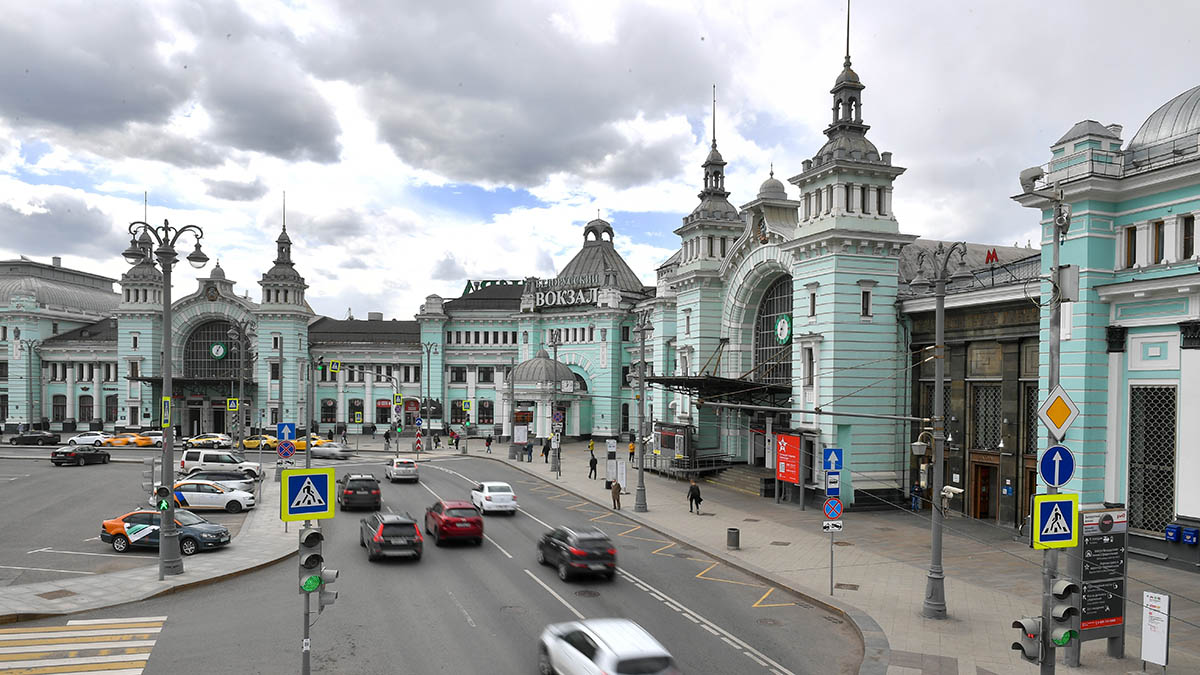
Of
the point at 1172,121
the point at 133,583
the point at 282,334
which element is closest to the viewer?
the point at 133,583

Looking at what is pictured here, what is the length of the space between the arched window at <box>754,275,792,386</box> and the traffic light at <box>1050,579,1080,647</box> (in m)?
28.6

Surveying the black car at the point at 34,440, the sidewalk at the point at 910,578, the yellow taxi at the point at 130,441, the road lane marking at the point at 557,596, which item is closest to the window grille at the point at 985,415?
the sidewalk at the point at 910,578

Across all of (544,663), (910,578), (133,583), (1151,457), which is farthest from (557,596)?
(1151,457)

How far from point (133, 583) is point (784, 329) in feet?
105

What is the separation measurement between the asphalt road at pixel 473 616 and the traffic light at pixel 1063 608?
4140 mm

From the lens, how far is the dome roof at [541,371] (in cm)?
7138

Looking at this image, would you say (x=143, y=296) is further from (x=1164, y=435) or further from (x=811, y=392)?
(x=1164, y=435)

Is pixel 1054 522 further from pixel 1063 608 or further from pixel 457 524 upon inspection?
pixel 457 524

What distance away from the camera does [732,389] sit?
138 ft

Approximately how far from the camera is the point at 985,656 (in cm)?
1602

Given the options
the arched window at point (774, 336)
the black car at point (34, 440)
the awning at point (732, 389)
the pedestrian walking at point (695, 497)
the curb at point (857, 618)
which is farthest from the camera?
the black car at point (34, 440)

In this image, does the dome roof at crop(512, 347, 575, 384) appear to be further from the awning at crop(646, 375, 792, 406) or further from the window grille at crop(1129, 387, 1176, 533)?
the window grille at crop(1129, 387, 1176, 533)

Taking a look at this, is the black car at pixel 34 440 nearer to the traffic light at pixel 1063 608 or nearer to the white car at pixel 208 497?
the white car at pixel 208 497

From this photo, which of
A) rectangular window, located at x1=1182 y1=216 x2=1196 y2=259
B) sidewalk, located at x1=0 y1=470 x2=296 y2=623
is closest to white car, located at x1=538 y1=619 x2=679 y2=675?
sidewalk, located at x1=0 y1=470 x2=296 y2=623
